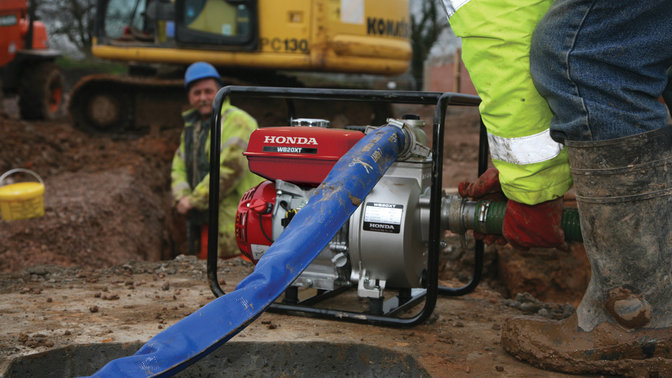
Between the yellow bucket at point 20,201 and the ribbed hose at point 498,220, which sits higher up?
the ribbed hose at point 498,220

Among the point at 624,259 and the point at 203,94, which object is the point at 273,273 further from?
the point at 203,94

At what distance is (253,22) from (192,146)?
3.36m

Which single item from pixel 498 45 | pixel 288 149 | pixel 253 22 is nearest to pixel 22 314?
pixel 288 149

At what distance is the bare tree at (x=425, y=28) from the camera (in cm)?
2284

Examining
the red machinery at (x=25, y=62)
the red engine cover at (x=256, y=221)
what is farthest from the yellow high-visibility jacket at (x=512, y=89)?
the red machinery at (x=25, y=62)

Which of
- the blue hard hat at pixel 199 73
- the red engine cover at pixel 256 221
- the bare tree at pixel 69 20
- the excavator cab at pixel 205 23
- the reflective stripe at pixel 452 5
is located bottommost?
the red engine cover at pixel 256 221

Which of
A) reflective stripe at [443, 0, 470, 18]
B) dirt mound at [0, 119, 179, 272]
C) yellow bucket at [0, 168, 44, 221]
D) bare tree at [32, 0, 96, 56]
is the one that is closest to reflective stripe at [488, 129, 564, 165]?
reflective stripe at [443, 0, 470, 18]

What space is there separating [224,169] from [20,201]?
214 centimetres

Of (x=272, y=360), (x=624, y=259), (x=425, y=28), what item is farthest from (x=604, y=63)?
(x=425, y=28)

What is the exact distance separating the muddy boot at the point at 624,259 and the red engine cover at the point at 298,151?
3.19ft

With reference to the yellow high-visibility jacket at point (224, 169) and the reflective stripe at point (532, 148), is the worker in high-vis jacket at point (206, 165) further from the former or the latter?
the reflective stripe at point (532, 148)

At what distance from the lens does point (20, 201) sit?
18.5 ft

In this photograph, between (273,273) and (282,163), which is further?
(282,163)

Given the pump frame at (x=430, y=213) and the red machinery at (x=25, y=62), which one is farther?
the red machinery at (x=25, y=62)
